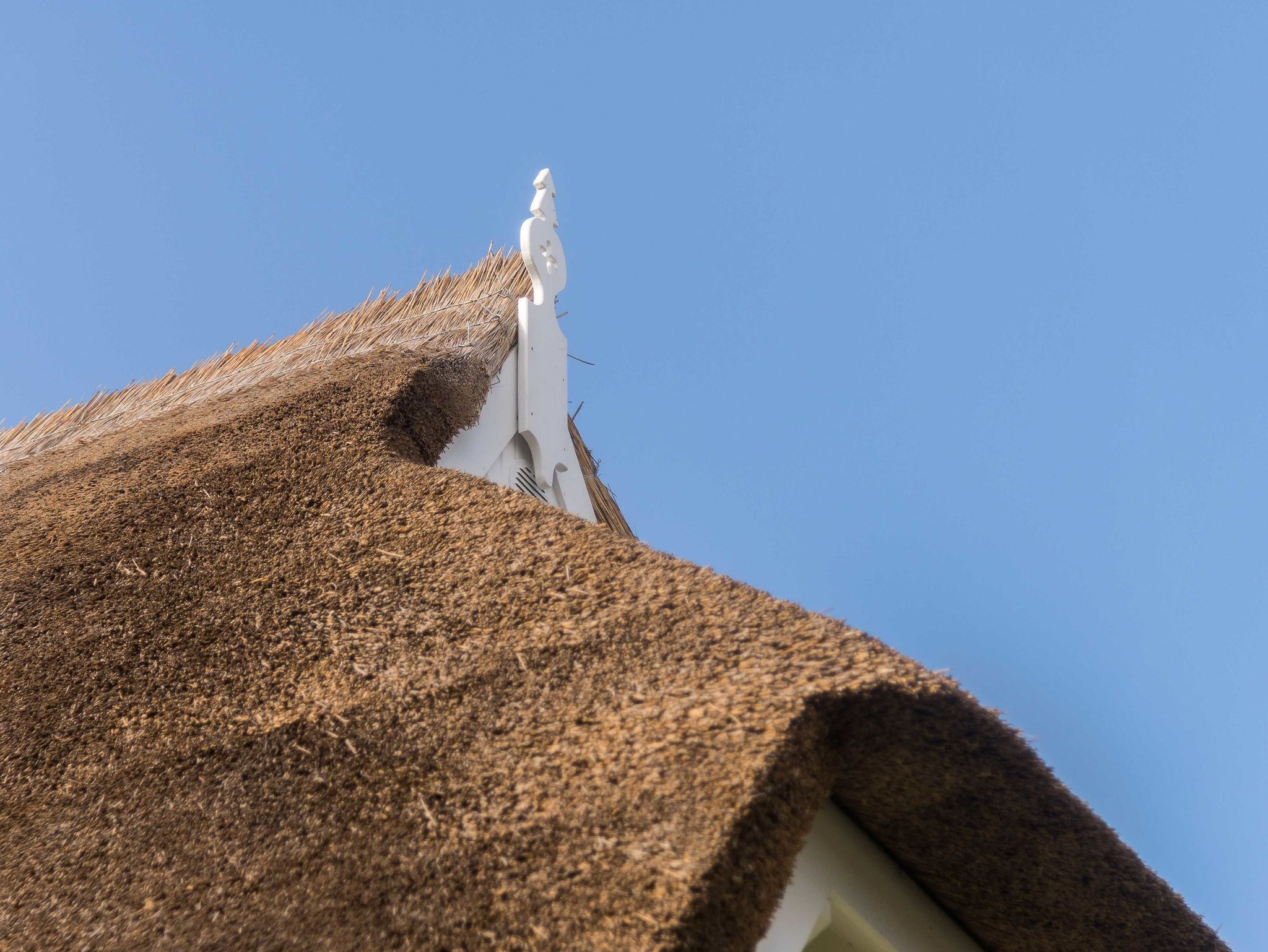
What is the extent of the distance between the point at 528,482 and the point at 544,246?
3.59ft

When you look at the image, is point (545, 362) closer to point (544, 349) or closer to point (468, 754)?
point (544, 349)

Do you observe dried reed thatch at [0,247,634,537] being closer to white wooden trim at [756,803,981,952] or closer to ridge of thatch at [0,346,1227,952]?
ridge of thatch at [0,346,1227,952]

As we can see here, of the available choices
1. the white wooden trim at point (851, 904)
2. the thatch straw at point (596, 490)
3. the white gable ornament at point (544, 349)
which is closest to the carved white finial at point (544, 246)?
the white gable ornament at point (544, 349)

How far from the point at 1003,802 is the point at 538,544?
101 centimetres

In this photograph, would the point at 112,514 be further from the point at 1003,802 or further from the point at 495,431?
the point at 1003,802

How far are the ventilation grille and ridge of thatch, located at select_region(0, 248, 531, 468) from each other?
462mm

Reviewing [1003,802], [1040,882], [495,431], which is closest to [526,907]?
[1003,802]

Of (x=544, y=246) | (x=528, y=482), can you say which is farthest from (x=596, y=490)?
(x=544, y=246)

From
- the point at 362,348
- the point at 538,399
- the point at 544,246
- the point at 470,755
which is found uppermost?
the point at 544,246

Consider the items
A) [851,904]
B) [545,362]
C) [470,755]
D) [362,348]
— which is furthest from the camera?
[545,362]

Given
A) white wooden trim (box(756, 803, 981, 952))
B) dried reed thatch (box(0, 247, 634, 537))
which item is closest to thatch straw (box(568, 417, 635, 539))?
dried reed thatch (box(0, 247, 634, 537))

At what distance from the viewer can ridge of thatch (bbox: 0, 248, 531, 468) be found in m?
3.82

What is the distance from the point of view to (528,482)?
3.99 metres

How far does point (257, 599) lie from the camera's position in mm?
2285
